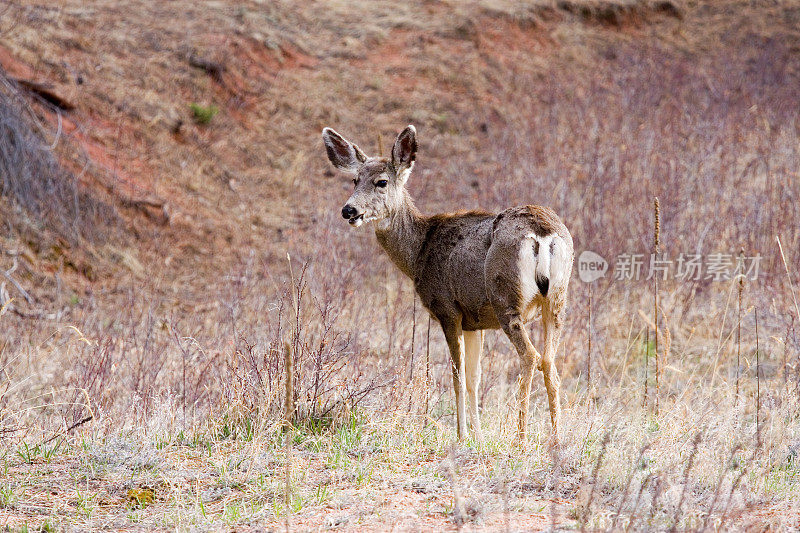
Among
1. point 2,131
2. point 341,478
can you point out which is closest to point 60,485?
point 341,478

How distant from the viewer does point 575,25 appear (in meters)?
21.5

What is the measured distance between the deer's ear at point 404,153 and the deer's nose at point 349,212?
53 cm

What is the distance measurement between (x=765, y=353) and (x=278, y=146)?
9.98 metres

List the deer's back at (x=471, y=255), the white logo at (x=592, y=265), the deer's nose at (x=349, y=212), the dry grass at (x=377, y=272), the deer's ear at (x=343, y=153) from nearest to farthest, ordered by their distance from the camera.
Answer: the dry grass at (x=377, y=272) → the deer's back at (x=471, y=255) → the deer's nose at (x=349, y=212) → the deer's ear at (x=343, y=153) → the white logo at (x=592, y=265)

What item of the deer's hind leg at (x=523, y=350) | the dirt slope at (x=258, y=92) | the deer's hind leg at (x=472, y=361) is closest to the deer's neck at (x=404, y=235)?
the deer's hind leg at (x=472, y=361)

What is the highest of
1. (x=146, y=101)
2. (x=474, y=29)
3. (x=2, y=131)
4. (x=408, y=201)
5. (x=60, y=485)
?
(x=474, y=29)

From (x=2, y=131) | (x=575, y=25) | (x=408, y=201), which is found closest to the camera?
(x=408, y=201)

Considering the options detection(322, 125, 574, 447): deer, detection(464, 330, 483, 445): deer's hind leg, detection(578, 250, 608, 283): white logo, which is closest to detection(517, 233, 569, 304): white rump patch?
detection(322, 125, 574, 447): deer

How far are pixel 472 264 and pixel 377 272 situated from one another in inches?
220

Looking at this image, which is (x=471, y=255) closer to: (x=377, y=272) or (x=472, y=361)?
(x=472, y=361)

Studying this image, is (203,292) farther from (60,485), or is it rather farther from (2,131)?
(60,485)

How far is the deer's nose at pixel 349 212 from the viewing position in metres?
6.12

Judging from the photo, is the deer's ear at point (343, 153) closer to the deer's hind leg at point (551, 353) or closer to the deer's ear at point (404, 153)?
the deer's ear at point (404, 153)

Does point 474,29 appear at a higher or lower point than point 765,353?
higher
